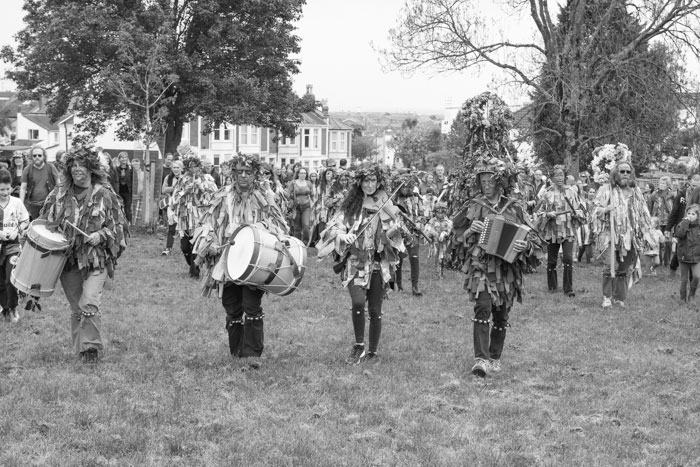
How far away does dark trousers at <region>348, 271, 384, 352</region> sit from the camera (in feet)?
25.5

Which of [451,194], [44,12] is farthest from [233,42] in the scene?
[451,194]

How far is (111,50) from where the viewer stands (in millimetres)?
26078

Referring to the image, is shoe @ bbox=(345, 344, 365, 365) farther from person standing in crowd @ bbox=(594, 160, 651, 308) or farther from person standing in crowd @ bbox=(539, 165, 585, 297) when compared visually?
person standing in crowd @ bbox=(539, 165, 585, 297)

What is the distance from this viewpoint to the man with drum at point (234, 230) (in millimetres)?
7594

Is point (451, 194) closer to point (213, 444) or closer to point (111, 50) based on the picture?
point (213, 444)

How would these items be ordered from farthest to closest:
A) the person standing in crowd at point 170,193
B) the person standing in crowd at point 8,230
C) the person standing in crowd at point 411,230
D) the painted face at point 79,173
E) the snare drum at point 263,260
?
the person standing in crowd at point 170,193 → the person standing in crowd at point 8,230 → the person standing in crowd at point 411,230 → the painted face at point 79,173 → the snare drum at point 263,260

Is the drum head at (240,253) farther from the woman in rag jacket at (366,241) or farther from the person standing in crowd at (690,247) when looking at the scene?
the person standing in crowd at (690,247)

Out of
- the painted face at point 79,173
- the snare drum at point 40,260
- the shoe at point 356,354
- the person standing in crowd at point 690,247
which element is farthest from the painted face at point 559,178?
the snare drum at point 40,260

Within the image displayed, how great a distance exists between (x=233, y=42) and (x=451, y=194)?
1529 centimetres

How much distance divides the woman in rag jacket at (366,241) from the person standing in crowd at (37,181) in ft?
22.2

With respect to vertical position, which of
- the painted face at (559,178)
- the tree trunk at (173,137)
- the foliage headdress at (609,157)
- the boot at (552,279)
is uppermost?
the tree trunk at (173,137)

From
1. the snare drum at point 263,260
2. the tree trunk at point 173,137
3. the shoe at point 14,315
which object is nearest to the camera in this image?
the snare drum at point 263,260

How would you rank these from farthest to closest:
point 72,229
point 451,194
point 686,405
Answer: point 451,194 < point 72,229 < point 686,405

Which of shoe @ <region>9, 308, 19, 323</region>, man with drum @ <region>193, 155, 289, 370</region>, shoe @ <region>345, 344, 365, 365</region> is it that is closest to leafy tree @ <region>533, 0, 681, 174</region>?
shoe @ <region>345, 344, 365, 365</region>
